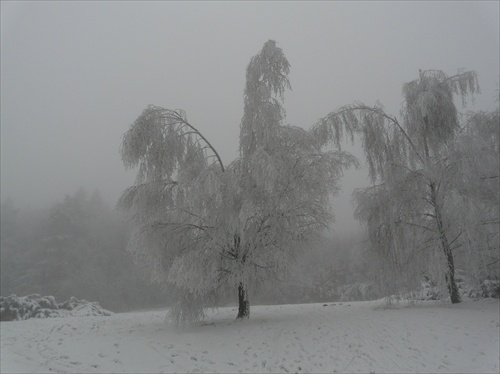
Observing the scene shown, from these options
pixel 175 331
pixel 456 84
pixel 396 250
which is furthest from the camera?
pixel 456 84

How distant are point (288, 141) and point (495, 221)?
6.55 metres

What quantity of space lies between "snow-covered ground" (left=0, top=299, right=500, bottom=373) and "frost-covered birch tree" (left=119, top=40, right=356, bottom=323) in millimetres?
1267

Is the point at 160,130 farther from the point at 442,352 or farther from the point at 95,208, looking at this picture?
the point at 95,208

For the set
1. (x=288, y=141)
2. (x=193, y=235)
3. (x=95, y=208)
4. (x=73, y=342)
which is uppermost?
(x=95, y=208)

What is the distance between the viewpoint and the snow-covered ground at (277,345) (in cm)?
666

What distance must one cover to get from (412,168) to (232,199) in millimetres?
6330

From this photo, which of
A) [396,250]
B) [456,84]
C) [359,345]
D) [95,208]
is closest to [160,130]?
[359,345]

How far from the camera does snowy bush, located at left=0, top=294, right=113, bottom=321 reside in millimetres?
13695

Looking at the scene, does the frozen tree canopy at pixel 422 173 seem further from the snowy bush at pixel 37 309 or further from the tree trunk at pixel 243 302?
the snowy bush at pixel 37 309

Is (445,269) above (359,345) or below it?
above

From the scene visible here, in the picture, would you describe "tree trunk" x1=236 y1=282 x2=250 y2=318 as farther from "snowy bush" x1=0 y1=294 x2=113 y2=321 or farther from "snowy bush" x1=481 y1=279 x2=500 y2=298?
"snowy bush" x1=481 y1=279 x2=500 y2=298

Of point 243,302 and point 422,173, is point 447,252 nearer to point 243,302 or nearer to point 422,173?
A: point 422,173

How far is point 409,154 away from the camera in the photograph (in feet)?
39.4

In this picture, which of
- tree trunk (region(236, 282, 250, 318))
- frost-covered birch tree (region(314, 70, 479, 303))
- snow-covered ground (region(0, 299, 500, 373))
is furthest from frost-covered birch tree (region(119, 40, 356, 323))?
frost-covered birch tree (region(314, 70, 479, 303))
